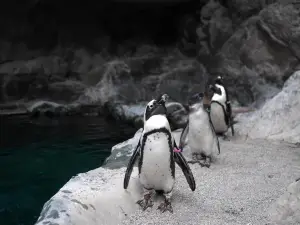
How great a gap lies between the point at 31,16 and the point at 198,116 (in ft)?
26.6

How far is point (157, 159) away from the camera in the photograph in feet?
9.57

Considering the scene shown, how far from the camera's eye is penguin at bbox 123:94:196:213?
292cm

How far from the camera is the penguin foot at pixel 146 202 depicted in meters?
2.94

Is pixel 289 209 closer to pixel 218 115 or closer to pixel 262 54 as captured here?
pixel 218 115

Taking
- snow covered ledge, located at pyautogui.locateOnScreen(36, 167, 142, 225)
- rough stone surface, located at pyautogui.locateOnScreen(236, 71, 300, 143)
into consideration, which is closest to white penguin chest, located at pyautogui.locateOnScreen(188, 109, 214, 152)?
snow covered ledge, located at pyautogui.locateOnScreen(36, 167, 142, 225)

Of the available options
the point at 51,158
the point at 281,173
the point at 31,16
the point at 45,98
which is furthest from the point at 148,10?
the point at 281,173

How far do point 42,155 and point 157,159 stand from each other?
3.99 metres

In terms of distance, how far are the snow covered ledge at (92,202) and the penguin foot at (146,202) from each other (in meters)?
0.05

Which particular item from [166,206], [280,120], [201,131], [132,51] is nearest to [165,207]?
[166,206]

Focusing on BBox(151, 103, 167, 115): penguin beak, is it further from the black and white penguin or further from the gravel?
the black and white penguin

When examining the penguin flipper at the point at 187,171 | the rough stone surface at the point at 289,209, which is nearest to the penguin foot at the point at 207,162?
the penguin flipper at the point at 187,171

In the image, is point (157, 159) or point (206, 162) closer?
point (157, 159)

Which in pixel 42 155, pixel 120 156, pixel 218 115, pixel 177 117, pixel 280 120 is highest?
pixel 218 115

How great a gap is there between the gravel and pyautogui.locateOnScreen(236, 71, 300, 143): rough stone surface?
55 cm
